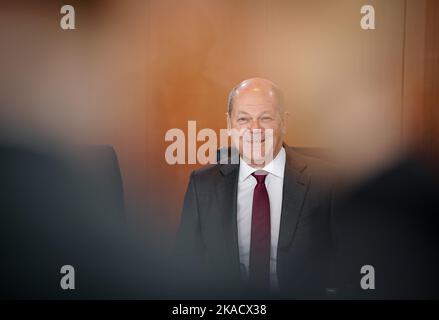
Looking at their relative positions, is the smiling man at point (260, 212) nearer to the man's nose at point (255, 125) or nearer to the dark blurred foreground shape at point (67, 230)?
the man's nose at point (255, 125)

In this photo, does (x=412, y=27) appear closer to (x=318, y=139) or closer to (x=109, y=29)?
(x=318, y=139)

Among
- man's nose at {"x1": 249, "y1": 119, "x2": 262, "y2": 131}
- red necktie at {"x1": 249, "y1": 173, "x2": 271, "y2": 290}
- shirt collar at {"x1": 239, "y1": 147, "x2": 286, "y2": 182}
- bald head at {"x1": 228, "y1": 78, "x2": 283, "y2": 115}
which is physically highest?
bald head at {"x1": 228, "y1": 78, "x2": 283, "y2": 115}

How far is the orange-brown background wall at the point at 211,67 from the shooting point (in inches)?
52.4

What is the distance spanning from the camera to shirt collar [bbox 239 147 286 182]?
136 centimetres

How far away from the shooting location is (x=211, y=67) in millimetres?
1333

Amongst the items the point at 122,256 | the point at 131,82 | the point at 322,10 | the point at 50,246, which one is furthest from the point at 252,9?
the point at 50,246

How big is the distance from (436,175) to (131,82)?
0.97 meters

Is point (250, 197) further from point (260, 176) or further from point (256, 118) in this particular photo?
point (256, 118)

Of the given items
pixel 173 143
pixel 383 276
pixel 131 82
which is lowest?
pixel 383 276

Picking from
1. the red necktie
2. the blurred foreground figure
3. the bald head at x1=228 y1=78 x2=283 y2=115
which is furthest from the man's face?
the blurred foreground figure

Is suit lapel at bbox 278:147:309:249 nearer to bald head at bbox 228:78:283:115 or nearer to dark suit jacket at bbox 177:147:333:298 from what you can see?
dark suit jacket at bbox 177:147:333:298

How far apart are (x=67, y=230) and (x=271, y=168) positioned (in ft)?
2.15

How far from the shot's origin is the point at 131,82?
134 cm

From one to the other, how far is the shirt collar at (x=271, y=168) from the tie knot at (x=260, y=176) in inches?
0.4
